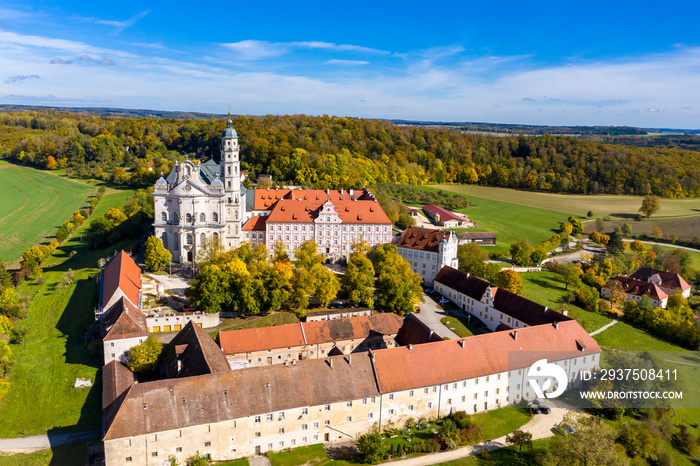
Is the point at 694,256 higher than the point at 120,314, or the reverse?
the point at 120,314

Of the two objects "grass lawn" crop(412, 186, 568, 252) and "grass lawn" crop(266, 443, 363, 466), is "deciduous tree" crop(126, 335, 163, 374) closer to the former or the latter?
"grass lawn" crop(266, 443, 363, 466)

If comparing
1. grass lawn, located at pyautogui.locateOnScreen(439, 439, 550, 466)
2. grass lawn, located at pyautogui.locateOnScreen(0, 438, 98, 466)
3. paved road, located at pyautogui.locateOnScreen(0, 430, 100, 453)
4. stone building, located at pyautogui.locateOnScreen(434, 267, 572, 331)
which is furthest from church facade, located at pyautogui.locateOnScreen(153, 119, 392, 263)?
grass lawn, located at pyautogui.locateOnScreen(439, 439, 550, 466)

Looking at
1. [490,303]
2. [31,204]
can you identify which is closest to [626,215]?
[490,303]

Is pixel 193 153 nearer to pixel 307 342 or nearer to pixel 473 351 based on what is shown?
pixel 307 342

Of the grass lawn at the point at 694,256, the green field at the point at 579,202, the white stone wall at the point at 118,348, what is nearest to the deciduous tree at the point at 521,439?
the white stone wall at the point at 118,348

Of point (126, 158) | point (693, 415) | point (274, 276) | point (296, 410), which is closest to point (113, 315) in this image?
point (274, 276)

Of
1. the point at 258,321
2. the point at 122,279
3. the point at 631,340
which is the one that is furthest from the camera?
the point at 631,340

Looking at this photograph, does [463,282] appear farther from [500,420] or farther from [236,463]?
[236,463]

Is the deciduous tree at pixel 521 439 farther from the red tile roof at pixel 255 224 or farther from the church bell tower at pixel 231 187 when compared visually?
the red tile roof at pixel 255 224
